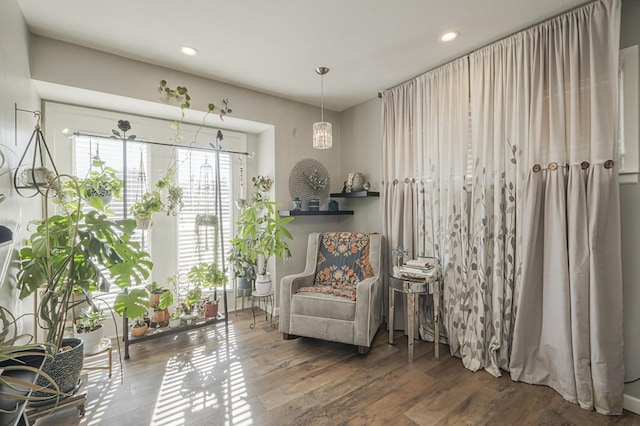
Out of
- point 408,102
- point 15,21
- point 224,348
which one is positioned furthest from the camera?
point 408,102

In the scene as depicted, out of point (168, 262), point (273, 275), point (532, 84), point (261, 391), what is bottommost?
point (261, 391)

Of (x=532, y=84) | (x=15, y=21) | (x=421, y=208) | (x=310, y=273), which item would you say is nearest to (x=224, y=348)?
(x=310, y=273)

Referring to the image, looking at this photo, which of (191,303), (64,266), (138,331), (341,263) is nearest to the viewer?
(64,266)

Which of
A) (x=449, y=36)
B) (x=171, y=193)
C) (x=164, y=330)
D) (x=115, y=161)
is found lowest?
(x=164, y=330)

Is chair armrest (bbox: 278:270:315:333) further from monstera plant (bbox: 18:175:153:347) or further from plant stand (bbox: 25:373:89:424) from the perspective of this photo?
plant stand (bbox: 25:373:89:424)

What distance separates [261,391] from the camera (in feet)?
6.69

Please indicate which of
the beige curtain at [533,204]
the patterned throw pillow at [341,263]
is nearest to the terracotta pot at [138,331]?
the patterned throw pillow at [341,263]

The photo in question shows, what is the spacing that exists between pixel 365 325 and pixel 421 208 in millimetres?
1234

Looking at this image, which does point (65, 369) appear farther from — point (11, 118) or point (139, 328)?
point (11, 118)

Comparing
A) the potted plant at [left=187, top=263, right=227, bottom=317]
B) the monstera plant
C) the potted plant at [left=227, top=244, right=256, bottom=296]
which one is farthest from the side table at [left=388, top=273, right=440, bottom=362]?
the monstera plant

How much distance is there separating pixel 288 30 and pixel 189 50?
2.92ft

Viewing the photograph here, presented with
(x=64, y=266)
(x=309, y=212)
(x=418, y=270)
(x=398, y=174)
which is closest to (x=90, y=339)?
(x=64, y=266)

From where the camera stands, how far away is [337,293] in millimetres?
2756

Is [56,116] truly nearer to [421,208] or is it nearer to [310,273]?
[310,273]
